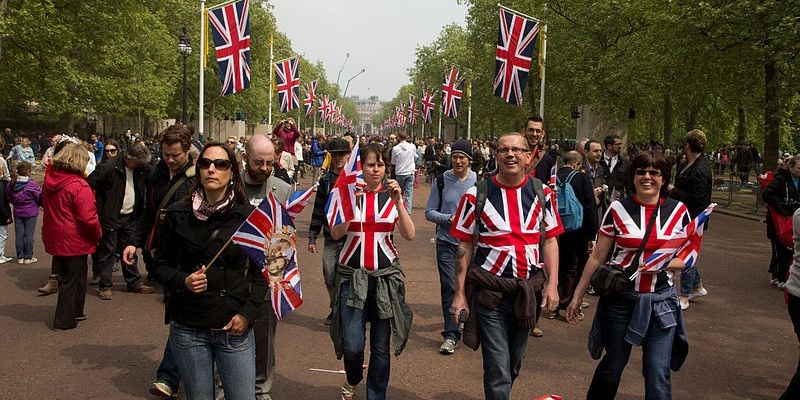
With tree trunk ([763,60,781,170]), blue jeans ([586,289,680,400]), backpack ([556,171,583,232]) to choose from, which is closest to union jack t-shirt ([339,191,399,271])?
blue jeans ([586,289,680,400])

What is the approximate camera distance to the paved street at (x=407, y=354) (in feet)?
→ 17.5

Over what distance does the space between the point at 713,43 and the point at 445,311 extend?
53.5 ft

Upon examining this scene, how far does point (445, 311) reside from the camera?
6.55 metres

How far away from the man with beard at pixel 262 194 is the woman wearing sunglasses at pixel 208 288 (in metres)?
1.31

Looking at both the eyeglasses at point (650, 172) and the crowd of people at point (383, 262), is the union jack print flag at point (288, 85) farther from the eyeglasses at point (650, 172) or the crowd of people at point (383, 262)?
the eyeglasses at point (650, 172)

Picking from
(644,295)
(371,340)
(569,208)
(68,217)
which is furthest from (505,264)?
(68,217)

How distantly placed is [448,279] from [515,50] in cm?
1571

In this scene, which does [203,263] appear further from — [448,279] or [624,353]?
[448,279]

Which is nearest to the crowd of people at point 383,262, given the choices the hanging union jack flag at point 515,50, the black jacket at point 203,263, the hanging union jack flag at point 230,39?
the black jacket at point 203,263

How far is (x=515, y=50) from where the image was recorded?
2106cm

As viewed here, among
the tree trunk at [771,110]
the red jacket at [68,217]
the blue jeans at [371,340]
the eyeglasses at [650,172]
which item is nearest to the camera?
the eyeglasses at [650,172]

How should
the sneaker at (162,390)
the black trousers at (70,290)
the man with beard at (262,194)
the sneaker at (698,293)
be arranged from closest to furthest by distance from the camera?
the man with beard at (262,194), the sneaker at (162,390), the black trousers at (70,290), the sneaker at (698,293)

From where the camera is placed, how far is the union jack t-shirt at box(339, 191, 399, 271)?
15.2 ft

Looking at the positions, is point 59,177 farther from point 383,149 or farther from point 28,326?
point 383,149
